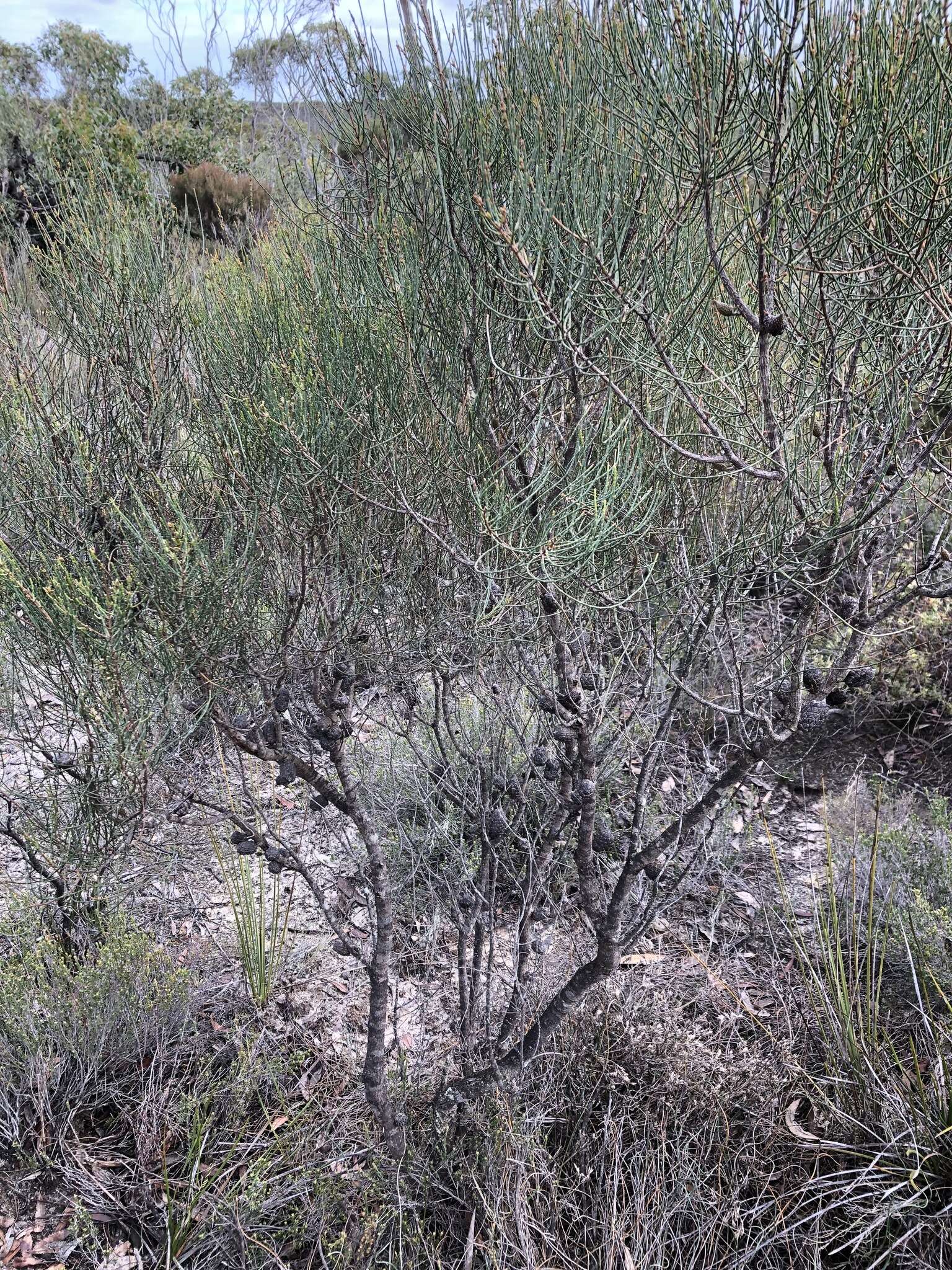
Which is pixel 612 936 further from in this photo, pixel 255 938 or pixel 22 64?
pixel 22 64

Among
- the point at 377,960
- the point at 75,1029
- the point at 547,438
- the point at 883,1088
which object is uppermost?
the point at 547,438

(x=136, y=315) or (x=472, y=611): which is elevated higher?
(x=136, y=315)

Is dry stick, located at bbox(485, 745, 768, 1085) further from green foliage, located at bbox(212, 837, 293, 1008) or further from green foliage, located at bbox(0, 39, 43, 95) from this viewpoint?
green foliage, located at bbox(0, 39, 43, 95)

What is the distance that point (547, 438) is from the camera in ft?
6.54

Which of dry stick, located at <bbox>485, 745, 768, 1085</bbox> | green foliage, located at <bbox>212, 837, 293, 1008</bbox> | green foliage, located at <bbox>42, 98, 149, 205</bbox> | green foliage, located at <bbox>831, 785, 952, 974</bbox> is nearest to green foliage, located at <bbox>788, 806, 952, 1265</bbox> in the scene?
green foliage, located at <bbox>831, 785, 952, 974</bbox>

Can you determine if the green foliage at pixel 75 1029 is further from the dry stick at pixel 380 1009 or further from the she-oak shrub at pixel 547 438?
the she-oak shrub at pixel 547 438

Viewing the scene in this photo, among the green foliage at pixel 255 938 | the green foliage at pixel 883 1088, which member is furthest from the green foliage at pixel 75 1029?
the green foliage at pixel 883 1088

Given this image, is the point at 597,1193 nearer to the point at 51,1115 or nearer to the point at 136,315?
the point at 51,1115

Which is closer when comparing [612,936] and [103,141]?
[612,936]

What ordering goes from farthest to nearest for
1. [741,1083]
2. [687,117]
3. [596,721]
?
[741,1083] → [596,721] → [687,117]

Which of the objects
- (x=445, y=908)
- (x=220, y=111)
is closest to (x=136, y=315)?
(x=445, y=908)

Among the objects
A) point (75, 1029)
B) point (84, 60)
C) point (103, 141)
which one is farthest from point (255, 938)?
point (84, 60)

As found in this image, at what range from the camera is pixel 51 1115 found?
8.04 feet

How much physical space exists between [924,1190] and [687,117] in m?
2.45
